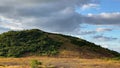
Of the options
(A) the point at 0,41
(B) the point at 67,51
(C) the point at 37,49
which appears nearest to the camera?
(B) the point at 67,51

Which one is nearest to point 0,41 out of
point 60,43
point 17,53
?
point 17,53

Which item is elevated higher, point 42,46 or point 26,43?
point 26,43

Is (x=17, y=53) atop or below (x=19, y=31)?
below

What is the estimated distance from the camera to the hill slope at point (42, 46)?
75875mm

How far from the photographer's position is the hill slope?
75.9m

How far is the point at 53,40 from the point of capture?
84.6 m

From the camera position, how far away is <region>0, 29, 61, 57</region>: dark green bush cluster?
78.2 m

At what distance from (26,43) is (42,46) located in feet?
16.4

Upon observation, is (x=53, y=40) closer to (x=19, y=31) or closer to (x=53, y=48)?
(x=53, y=48)

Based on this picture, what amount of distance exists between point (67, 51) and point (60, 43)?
682cm

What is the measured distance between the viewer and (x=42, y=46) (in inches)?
3206

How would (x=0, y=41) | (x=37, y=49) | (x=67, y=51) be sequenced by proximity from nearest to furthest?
(x=67, y=51)
(x=37, y=49)
(x=0, y=41)

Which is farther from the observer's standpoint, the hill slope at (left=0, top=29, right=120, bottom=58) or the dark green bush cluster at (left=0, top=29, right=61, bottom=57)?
the dark green bush cluster at (left=0, top=29, right=61, bottom=57)

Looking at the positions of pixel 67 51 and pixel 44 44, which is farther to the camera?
pixel 44 44
